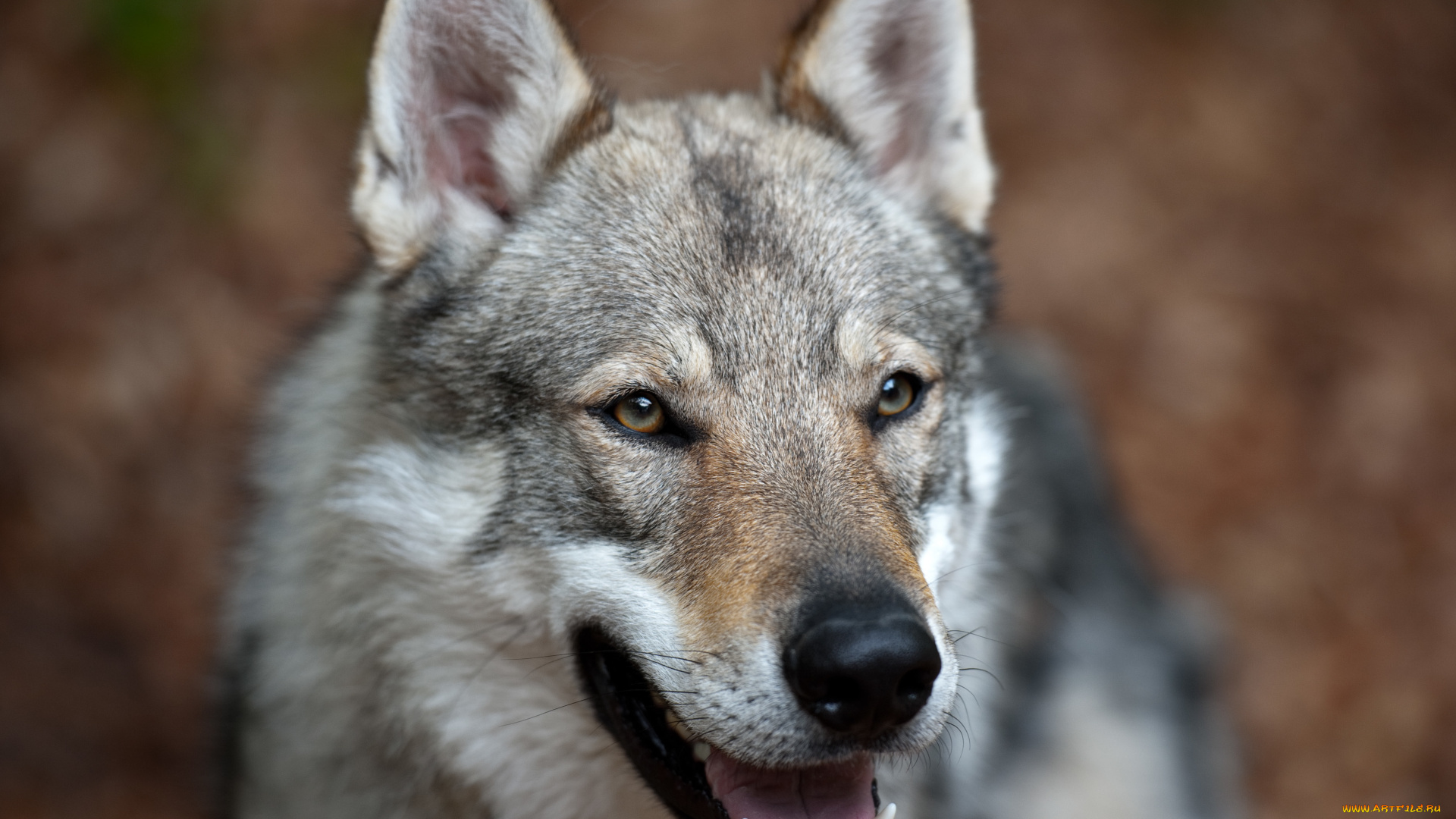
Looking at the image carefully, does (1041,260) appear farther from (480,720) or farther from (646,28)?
(480,720)

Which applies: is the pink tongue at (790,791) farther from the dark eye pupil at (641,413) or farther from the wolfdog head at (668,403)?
the dark eye pupil at (641,413)

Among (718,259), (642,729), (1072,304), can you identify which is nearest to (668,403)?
(718,259)

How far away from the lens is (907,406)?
3006 mm

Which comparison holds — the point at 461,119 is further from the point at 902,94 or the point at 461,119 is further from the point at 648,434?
the point at 902,94

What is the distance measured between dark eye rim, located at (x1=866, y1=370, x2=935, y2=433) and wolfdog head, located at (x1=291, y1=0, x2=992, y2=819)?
0.5 inches

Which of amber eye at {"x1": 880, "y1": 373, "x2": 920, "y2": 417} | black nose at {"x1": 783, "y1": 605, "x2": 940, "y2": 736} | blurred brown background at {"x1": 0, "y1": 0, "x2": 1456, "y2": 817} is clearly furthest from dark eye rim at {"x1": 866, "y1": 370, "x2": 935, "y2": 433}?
blurred brown background at {"x1": 0, "y1": 0, "x2": 1456, "y2": 817}

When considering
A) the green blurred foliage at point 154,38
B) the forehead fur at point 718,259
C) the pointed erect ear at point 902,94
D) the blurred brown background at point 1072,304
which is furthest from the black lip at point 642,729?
the green blurred foliage at point 154,38

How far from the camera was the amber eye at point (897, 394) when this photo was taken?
9.66 feet

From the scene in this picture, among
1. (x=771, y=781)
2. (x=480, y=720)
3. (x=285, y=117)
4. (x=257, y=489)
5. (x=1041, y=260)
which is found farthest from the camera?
(x=1041, y=260)

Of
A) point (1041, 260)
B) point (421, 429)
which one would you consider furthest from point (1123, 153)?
point (421, 429)

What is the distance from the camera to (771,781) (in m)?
2.65

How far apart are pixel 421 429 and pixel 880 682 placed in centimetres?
137

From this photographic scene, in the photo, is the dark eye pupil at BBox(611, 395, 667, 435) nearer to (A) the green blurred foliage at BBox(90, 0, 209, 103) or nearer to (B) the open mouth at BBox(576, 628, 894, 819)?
(B) the open mouth at BBox(576, 628, 894, 819)

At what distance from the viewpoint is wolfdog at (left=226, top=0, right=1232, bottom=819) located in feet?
8.31
